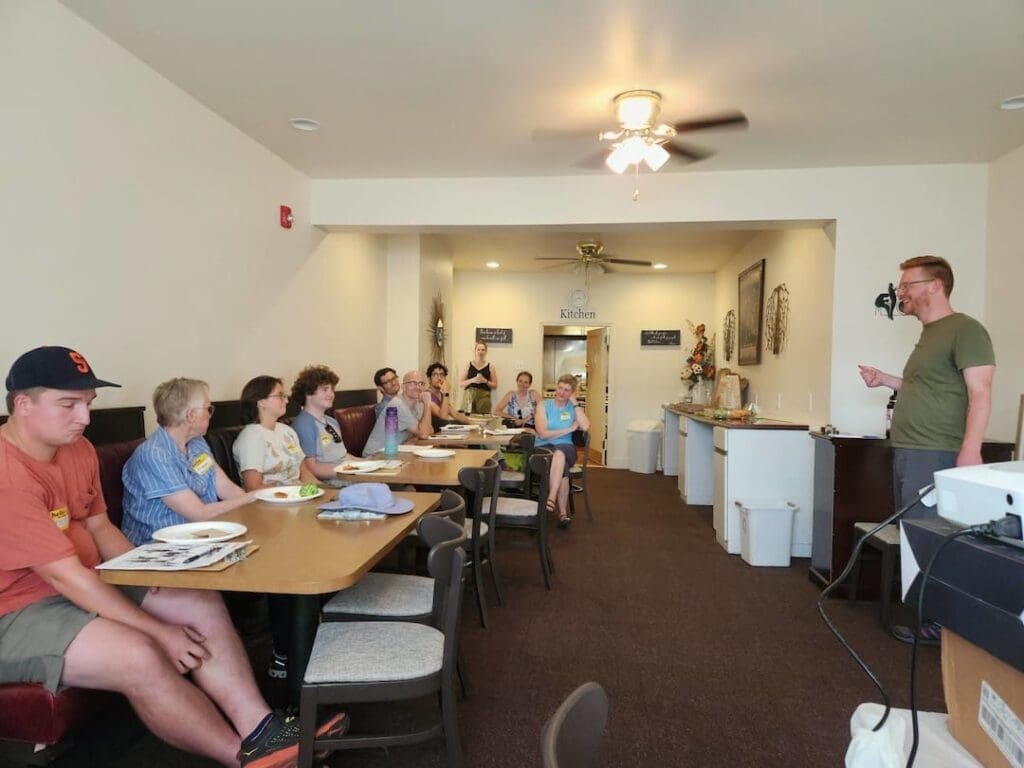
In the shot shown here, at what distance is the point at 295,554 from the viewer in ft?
5.78

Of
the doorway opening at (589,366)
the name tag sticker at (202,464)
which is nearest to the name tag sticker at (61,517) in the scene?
the name tag sticker at (202,464)

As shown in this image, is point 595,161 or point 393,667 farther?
point 595,161

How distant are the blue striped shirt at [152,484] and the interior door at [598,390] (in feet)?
23.1

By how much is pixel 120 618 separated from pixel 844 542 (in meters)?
3.61

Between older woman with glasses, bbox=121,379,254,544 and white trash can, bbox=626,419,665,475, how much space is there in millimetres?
6553

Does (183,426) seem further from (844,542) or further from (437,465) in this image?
(844,542)

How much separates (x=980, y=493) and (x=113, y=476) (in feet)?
8.55

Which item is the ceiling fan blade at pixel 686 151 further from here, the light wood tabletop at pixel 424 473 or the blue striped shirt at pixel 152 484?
the blue striped shirt at pixel 152 484

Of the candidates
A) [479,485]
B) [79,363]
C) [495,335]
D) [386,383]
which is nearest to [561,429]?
[386,383]

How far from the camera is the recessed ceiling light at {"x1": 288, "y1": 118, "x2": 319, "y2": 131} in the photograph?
138 inches

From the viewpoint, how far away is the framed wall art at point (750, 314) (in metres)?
6.09

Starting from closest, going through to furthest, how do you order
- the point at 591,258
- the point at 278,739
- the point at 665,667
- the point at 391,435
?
the point at 278,739
the point at 665,667
the point at 391,435
the point at 591,258

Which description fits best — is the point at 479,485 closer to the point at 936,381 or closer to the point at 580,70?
the point at 580,70

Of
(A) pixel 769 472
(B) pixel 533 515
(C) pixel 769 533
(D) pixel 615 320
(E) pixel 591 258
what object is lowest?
(C) pixel 769 533
